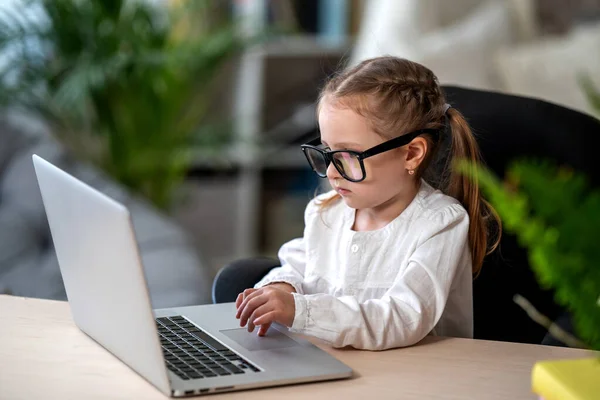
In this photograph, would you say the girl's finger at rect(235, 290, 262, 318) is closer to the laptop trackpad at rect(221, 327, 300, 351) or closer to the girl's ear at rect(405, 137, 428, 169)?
the laptop trackpad at rect(221, 327, 300, 351)

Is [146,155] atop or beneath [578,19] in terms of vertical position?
beneath

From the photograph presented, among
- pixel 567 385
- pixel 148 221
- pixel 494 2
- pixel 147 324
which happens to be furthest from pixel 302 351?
pixel 494 2

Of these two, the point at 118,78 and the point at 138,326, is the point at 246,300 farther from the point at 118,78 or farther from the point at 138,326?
the point at 118,78

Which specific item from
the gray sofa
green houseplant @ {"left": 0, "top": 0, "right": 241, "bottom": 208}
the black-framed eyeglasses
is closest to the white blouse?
the black-framed eyeglasses

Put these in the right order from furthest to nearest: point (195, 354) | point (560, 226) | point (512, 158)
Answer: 1. point (512, 158)
2. point (195, 354)
3. point (560, 226)

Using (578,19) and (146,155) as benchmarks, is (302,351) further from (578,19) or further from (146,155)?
(578,19)

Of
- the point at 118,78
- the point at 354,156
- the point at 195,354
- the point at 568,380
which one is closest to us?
the point at 568,380

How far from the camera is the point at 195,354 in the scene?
1.10m

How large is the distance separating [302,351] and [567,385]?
36 cm

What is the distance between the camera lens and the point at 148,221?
294 cm

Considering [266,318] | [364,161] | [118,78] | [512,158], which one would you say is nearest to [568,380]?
[266,318]

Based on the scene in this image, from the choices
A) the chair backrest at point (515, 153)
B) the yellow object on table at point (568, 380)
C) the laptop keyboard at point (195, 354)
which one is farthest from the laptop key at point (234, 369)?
the chair backrest at point (515, 153)

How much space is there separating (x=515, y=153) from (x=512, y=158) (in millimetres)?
13

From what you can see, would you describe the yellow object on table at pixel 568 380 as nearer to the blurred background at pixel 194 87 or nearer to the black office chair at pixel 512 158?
the black office chair at pixel 512 158
